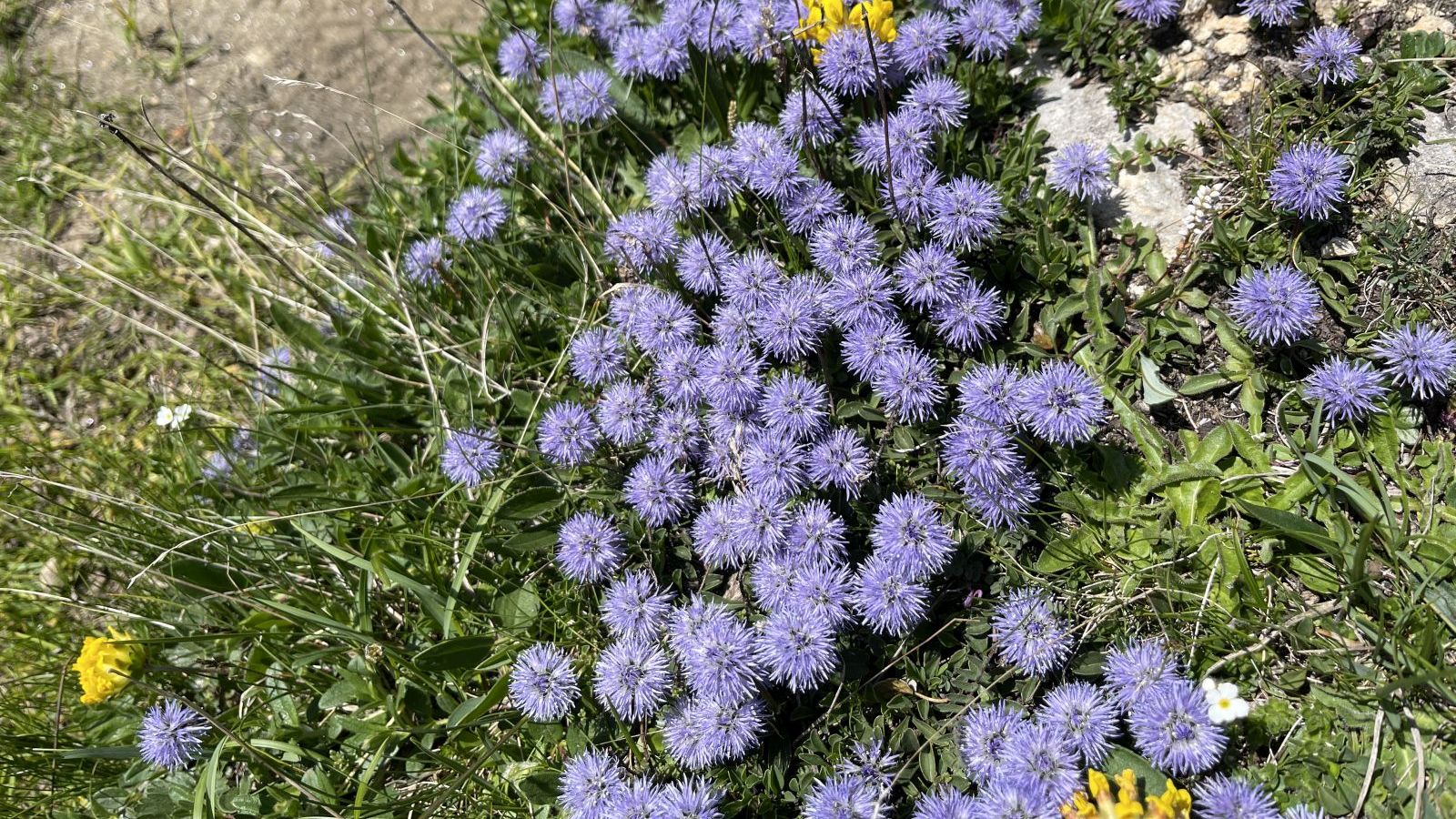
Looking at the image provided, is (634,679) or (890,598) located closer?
(890,598)

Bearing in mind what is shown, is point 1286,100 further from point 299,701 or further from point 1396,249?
point 299,701

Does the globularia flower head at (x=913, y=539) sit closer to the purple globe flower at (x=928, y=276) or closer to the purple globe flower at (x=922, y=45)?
the purple globe flower at (x=928, y=276)

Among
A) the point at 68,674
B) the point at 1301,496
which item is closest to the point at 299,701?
the point at 68,674

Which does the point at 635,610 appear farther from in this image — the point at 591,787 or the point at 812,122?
the point at 812,122

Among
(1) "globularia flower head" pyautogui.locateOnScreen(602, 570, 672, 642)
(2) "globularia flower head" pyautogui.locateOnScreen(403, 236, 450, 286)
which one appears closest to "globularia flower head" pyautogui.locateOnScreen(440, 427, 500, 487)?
(1) "globularia flower head" pyautogui.locateOnScreen(602, 570, 672, 642)

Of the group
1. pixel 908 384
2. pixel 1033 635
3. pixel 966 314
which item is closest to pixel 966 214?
pixel 966 314

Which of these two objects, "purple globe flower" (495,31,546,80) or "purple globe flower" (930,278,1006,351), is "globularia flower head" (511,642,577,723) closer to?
"purple globe flower" (930,278,1006,351)

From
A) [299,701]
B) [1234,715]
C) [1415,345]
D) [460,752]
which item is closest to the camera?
[1234,715]
